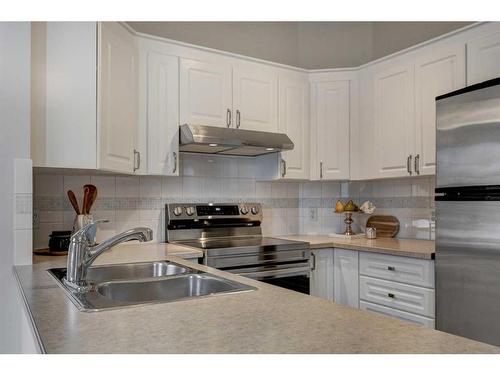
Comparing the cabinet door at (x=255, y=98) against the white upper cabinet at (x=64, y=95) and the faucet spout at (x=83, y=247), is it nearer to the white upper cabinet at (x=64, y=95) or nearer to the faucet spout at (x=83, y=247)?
the white upper cabinet at (x=64, y=95)

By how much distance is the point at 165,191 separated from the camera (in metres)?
3.15

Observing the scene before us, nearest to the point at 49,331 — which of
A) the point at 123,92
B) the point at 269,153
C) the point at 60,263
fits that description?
the point at 60,263

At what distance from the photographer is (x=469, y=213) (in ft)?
6.84

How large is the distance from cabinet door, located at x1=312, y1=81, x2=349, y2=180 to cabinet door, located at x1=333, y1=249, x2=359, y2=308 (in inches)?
26.6

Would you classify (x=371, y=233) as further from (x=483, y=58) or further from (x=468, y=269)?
(x=483, y=58)

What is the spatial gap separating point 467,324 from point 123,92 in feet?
7.47

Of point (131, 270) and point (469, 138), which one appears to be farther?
point (469, 138)

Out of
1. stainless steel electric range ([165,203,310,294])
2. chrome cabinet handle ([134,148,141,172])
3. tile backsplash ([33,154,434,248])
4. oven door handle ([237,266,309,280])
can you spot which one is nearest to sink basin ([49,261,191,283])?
stainless steel electric range ([165,203,310,294])

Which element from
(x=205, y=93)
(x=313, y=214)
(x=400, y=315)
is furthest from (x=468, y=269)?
(x=205, y=93)

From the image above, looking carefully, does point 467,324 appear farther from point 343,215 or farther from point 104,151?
point 104,151

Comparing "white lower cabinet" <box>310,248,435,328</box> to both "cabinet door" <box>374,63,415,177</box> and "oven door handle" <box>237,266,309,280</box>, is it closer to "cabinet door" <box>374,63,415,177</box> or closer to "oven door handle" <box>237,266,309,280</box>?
"oven door handle" <box>237,266,309,280</box>

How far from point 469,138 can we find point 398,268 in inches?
39.1

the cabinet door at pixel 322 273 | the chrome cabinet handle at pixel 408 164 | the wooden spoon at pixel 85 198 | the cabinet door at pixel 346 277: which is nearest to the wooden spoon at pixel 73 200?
the wooden spoon at pixel 85 198

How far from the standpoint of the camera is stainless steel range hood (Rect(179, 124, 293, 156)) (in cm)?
278
